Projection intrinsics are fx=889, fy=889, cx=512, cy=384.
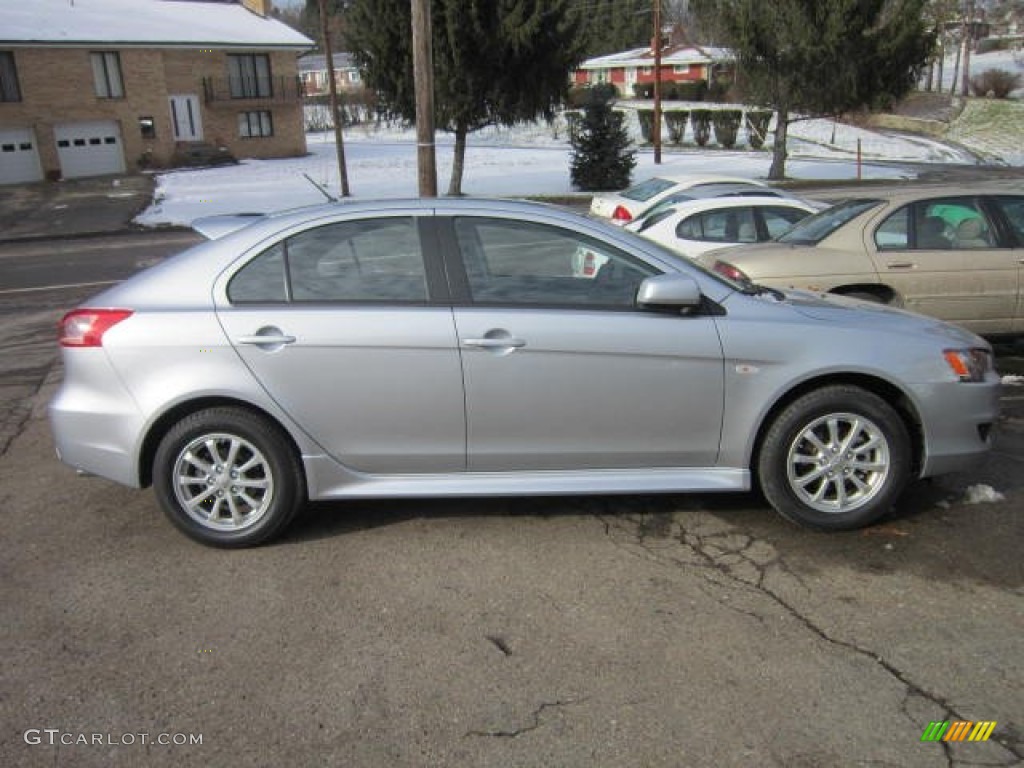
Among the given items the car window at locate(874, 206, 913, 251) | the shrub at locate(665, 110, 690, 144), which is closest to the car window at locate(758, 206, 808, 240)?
the car window at locate(874, 206, 913, 251)

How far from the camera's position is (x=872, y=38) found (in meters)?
27.3

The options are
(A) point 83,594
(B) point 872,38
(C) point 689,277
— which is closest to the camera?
(A) point 83,594

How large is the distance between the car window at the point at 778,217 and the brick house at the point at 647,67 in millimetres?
68708

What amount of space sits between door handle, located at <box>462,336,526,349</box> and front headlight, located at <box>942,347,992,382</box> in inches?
80.4

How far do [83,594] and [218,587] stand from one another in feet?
1.89

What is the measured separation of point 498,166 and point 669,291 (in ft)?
107

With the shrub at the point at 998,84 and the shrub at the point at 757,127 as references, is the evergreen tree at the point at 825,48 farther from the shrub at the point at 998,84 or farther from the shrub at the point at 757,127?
the shrub at the point at 998,84

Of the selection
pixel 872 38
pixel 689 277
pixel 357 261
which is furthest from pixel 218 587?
pixel 872 38

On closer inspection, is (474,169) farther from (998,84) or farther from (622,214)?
(998,84)

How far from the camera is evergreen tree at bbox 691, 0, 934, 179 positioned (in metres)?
27.1

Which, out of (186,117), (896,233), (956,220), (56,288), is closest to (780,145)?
(56,288)

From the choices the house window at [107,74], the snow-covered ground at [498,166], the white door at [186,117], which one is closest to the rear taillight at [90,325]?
the snow-covered ground at [498,166]

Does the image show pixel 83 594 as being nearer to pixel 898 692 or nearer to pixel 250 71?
pixel 898 692

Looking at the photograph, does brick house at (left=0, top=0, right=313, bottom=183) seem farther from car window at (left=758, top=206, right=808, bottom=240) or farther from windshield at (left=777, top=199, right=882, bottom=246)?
windshield at (left=777, top=199, right=882, bottom=246)
